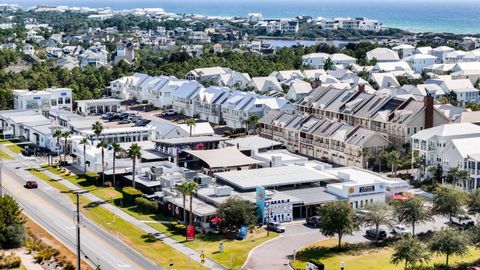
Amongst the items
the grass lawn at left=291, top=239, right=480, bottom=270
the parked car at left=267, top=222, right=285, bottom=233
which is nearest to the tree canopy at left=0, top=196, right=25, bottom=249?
the parked car at left=267, top=222, right=285, bottom=233

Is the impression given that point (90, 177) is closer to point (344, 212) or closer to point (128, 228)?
point (128, 228)

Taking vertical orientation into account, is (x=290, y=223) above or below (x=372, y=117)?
below

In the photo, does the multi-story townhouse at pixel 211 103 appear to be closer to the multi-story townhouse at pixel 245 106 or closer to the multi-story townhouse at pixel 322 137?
the multi-story townhouse at pixel 245 106

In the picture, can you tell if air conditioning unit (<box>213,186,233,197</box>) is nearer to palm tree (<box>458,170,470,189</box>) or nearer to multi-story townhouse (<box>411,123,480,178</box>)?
palm tree (<box>458,170,470,189</box>)

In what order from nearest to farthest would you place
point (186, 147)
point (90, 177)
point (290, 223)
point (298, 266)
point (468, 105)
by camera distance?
point (298, 266), point (290, 223), point (90, 177), point (186, 147), point (468, 105)

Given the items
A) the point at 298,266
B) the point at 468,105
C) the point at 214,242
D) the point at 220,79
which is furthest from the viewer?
the point at 220,79

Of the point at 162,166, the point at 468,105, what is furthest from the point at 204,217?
the point at 468,105

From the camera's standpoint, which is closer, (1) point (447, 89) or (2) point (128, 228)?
(2) point (128, 228)
